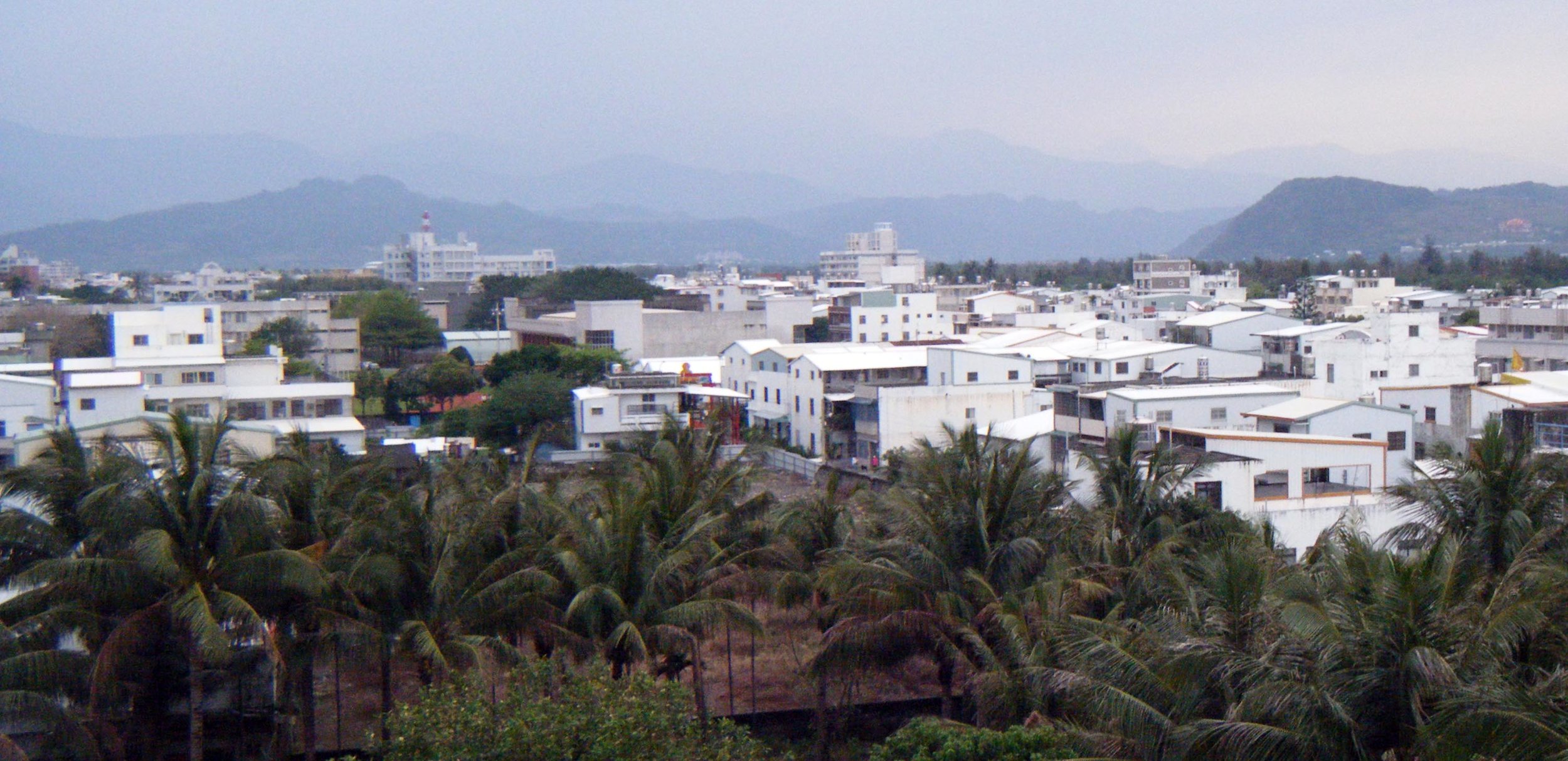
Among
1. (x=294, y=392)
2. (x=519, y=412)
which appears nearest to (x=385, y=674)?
(x=294, y=392)

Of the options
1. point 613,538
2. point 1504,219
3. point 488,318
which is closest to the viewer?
point 613,538

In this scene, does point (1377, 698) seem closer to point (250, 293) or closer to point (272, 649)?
point (272, 649)

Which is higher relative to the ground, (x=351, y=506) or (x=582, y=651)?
(x=351, y=506)

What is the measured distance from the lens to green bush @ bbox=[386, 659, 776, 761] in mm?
7004

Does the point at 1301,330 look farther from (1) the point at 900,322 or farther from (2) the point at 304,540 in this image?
(2) the point at 304,540

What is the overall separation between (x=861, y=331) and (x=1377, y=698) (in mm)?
41507

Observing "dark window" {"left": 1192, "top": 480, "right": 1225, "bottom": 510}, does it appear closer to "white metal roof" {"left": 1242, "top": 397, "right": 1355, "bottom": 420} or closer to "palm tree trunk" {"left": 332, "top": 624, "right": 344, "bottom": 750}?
"white metal roof" {"left": 1242, "top": 397, "right": 1355, "bottom": 420}

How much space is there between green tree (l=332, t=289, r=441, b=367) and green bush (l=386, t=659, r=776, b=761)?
45.5m

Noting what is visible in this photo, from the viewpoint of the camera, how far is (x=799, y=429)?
30422 mm

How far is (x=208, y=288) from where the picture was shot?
8462 cm

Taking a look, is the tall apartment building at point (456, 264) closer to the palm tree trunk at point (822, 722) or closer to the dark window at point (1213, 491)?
the dark window at point (1213, 491)

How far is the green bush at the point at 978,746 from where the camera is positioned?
750 cm

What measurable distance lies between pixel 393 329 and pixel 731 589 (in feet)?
150

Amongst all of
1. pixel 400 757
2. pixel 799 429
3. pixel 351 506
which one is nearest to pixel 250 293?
pixel 799 429
